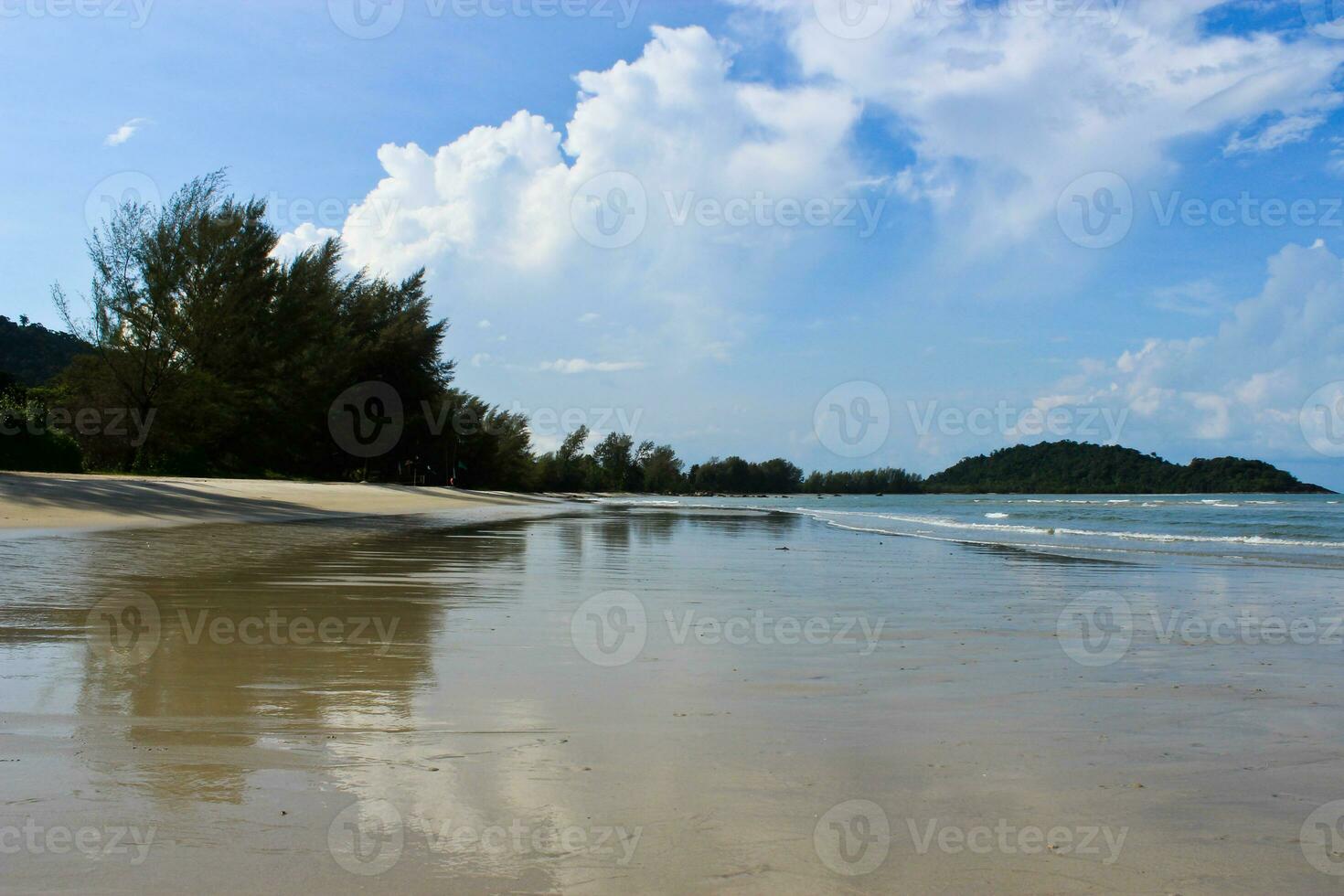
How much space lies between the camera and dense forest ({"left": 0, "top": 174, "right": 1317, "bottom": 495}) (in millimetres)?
28594

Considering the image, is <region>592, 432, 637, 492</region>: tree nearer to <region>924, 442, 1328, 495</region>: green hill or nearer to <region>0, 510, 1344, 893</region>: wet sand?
<region>924, 442, 1328, 495</region>: green hill

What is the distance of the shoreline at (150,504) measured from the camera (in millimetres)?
12891

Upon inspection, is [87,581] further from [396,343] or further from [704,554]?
[396,343]

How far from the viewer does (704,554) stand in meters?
13.9

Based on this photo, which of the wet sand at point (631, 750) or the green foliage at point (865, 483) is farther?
the green foliage at point (865, 483)

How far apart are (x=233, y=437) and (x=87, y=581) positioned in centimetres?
2757

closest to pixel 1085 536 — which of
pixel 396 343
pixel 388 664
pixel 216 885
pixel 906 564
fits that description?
pixel 906 564

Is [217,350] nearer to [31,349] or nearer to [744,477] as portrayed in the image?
[31,349]

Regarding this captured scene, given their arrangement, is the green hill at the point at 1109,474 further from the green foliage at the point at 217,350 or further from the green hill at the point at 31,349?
the green hill at the point at 31,349

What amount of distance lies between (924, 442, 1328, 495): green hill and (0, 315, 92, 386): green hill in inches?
3858

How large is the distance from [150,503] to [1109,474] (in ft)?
349

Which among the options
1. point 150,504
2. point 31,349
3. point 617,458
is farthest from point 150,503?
point 617,458

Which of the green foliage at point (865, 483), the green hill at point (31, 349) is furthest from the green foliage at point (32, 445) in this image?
the green foliage at point (865, 483)

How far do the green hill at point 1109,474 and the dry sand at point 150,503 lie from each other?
95.9 meters
